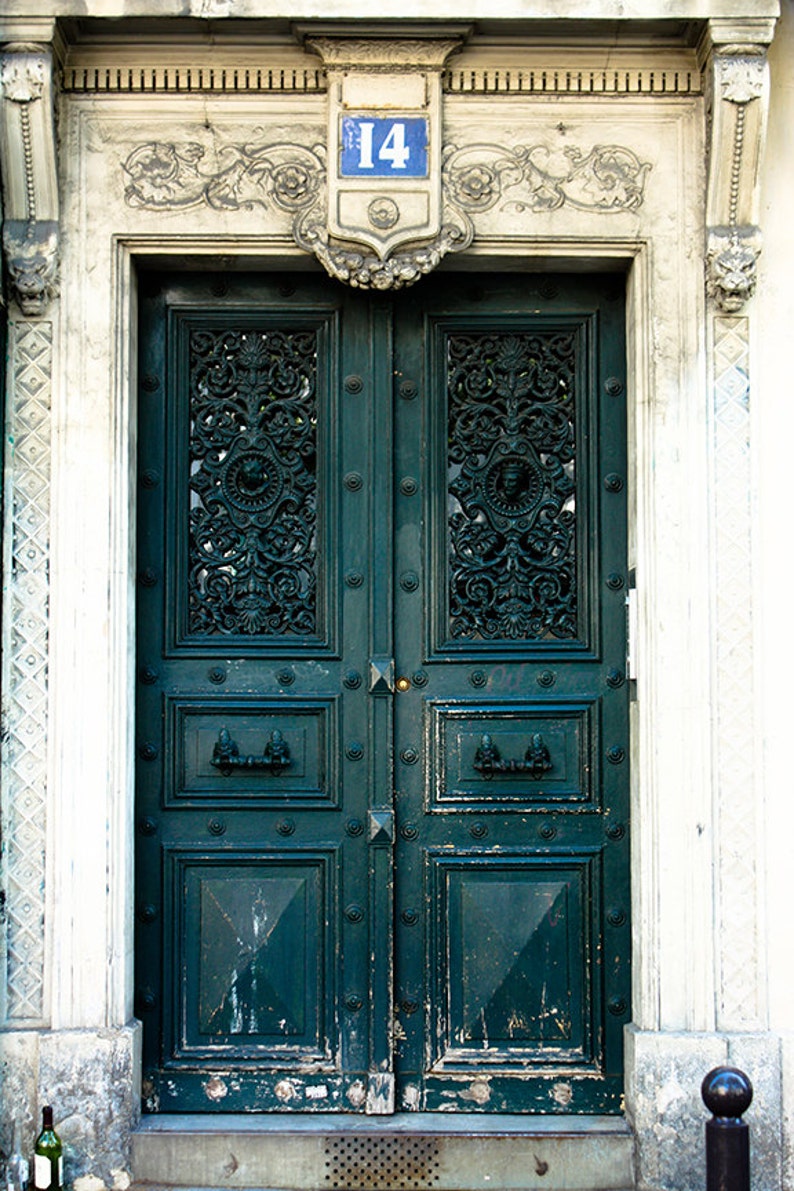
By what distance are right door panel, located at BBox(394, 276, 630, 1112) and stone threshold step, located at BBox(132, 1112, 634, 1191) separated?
227mm

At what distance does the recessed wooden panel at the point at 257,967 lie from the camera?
600 cm

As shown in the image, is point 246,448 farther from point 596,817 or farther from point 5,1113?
point 5,1113

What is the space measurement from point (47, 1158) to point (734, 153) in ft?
14.2

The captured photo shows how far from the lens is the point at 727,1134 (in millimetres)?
4184

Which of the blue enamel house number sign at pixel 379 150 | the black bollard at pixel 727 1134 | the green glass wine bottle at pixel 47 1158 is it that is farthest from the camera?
the blue enamel house number sign at pixel 379 150

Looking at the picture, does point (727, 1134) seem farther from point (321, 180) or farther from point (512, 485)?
point (321, 180)

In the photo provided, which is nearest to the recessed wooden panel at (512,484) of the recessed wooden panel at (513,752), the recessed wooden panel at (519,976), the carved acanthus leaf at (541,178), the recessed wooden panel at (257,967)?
the recessed wooden panel at (513,752)

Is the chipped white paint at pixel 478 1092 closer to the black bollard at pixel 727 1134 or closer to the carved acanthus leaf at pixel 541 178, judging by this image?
the black bollard at pixel 727 1134

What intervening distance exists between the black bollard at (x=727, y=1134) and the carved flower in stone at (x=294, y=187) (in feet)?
11.3

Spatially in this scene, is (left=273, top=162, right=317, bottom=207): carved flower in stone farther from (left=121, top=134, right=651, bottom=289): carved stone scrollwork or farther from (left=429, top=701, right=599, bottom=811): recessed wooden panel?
(left=429, top=701, right=599, bottom=811): recessed wooden panel

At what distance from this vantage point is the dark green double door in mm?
6004

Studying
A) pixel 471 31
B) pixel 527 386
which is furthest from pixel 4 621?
pixel 471 31

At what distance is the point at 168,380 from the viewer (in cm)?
613

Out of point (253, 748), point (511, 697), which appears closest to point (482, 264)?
point (511, 697)
